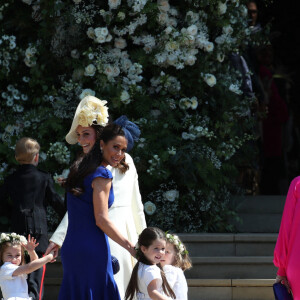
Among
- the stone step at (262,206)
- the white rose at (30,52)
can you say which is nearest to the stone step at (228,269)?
the stone step at (262,206)

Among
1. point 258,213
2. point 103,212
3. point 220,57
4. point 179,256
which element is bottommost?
point 258,213

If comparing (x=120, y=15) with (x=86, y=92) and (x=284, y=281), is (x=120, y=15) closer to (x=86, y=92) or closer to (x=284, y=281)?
(x=86, y=92)

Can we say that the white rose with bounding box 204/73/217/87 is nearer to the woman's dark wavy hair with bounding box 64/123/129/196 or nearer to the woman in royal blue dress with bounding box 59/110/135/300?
the woman's dark wavy hair with bounding box 64/123/129/196

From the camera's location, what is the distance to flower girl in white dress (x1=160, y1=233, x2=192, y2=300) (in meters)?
5.86

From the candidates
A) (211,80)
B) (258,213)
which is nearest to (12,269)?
(211,80)

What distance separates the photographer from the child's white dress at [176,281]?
5.84 m

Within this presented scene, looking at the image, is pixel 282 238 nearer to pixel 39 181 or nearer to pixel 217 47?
pixel 39 181

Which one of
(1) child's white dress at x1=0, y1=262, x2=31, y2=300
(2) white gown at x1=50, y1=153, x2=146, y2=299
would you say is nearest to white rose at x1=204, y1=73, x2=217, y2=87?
(2) white gown at x1=50, y1=153, x2=146, y2=299

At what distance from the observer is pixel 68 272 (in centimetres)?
507

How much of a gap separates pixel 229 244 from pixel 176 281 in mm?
2570

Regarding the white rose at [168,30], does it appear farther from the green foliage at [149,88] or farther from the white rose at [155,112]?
the white rose at [155,112]

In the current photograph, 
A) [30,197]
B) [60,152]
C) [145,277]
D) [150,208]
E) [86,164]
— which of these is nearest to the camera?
[86,164]

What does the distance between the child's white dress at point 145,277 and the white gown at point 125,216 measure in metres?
0.54

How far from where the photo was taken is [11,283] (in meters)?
6.36
